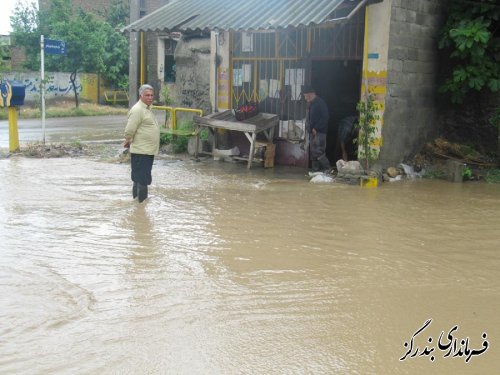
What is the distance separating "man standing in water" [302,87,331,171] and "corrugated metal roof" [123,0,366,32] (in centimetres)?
148

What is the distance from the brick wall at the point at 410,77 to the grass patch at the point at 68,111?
59.2 feet

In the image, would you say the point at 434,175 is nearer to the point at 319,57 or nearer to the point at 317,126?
the point at 317,126

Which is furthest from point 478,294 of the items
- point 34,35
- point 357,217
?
point 34,35

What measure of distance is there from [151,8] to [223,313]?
31.8 metres

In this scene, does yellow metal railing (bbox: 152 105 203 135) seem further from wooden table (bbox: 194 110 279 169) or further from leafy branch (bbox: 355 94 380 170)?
leafy branch (bbox: 355 94 380 170)

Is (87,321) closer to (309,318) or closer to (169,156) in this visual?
(309,318)

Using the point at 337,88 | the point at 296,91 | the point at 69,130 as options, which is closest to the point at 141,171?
the point at 296,91

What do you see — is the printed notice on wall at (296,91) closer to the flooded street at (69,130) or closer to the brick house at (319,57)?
the brick house at (319,57)

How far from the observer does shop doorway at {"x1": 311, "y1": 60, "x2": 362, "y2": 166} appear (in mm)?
13367

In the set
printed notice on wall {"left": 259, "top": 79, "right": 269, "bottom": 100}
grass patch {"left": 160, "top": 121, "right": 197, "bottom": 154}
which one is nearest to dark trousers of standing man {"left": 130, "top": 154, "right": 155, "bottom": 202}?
printed notice on wall {"left": 259, "top": 79, "right": 269, "bottom": 100}

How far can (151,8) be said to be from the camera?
3403cm

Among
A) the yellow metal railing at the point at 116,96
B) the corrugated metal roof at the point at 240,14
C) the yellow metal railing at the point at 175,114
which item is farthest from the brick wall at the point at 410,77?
the yellow metal railing at the point at 116,96

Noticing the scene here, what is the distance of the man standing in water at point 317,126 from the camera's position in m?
11.2

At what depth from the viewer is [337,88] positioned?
45.7ft
